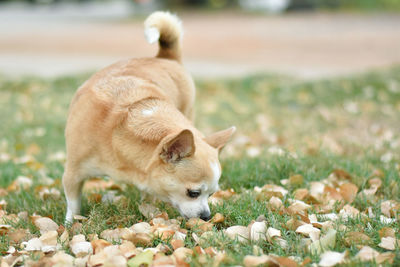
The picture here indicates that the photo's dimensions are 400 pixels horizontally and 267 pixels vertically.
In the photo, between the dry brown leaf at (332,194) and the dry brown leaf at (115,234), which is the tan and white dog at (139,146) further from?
the dry brown leaf at (332,194)

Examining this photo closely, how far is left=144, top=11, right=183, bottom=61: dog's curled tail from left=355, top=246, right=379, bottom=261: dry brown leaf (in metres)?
2.11

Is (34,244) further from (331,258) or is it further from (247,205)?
(331,258)

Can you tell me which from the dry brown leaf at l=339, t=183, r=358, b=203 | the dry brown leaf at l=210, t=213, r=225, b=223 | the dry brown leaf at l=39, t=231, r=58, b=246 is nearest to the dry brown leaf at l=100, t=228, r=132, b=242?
the dry brown leaf at l=39, t=231, r=58, b=246

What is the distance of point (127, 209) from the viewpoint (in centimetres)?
336

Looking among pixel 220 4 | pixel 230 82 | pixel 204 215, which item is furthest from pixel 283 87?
pixel 220 4

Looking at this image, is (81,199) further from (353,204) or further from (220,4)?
(220,4)

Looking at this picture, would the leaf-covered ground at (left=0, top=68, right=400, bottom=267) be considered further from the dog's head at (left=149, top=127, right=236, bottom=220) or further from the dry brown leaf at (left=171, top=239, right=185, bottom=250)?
the dog's head at (left=149, top=127, right=236, bottom=220)

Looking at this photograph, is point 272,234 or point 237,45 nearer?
point 272,234

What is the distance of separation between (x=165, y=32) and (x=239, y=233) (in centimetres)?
196

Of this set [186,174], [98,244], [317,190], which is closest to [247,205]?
[186,174]

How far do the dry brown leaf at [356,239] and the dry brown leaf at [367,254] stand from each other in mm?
152

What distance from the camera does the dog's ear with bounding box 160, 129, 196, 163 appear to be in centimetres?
281

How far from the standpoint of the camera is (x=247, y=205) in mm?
3307

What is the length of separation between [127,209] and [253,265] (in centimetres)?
116
